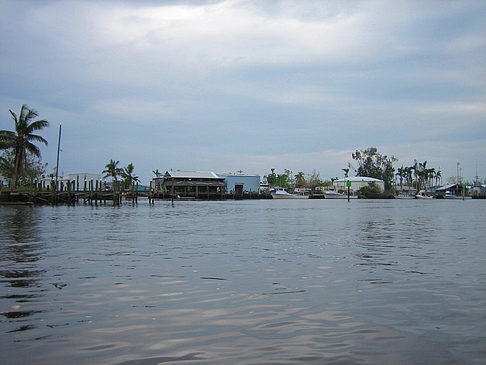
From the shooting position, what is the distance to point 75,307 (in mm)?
6910

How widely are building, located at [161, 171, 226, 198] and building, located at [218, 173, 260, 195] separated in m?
11.3

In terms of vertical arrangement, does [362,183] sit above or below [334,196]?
above

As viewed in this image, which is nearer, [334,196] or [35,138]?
[35,138]

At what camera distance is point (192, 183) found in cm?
10100

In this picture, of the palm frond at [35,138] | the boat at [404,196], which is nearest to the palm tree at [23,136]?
the palm frond at [35,138]

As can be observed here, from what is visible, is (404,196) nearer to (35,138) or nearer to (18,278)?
(35,138)

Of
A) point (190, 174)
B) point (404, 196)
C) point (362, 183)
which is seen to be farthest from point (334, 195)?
point (190, 174)

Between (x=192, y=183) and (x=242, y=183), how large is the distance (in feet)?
73.1

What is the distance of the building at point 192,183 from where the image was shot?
100188 millimetres

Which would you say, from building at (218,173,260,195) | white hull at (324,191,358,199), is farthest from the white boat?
building at (218,173,260,195)

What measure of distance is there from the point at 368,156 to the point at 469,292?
149 m

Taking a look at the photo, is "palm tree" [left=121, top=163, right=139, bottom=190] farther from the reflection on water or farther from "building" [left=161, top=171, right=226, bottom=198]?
the reflection on water

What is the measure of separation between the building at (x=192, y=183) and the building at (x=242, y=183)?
11.3m

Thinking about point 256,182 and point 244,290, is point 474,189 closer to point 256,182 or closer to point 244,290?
point 256,182
